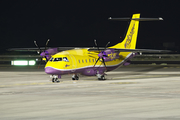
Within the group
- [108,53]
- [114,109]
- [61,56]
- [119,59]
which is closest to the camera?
[114,109]

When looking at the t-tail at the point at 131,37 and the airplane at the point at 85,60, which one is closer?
the airplane at the point at 85,60

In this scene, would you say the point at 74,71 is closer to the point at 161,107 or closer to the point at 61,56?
the point at 61,56

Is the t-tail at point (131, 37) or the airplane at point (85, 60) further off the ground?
the t-tail at point (131, 37)

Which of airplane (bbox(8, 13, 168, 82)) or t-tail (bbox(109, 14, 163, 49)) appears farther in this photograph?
t-tail (bbox(109, 14, 163, 49))

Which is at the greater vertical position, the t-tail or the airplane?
the t-tail

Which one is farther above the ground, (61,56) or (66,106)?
(61,56)

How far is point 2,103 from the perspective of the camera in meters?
19.0

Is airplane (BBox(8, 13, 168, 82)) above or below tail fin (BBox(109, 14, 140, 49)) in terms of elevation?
below

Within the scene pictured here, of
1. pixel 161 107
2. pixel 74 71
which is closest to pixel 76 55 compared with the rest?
pixel 74 71

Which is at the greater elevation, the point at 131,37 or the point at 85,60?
the point at 131,37

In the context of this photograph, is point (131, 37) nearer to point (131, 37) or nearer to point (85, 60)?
point (131, 37)

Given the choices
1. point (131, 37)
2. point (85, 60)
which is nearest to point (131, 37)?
point (131, 37)

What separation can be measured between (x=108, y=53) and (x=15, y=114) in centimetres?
2306

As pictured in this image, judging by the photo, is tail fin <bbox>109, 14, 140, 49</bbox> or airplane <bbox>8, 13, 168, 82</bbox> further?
tail fin <bbox>109, 14, 140, 49</bbox>
